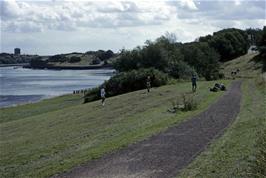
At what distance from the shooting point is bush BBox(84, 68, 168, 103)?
68.2 m

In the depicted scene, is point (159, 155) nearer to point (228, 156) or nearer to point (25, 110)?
point (228, 156)

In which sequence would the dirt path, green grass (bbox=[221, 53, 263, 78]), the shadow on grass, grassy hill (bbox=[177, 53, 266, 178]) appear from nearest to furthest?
1. grassy hill (bbox=[177, 53, 266, 178])
2. the dirt path
3. green grass (bbox=[221, 53, 263, 78])
4. the shadow on grass

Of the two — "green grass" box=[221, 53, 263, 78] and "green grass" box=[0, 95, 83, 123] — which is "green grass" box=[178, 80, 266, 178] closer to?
"green grass" box=[0, 95, 83, 123]

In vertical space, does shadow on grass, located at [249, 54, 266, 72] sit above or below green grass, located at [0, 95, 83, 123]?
above

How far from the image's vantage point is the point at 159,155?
49.2ft

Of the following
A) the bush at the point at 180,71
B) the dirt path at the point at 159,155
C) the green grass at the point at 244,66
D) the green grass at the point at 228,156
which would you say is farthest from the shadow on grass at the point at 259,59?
the green grass at the point at 228,156

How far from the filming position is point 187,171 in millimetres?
12406

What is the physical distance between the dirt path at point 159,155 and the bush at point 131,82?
152ft

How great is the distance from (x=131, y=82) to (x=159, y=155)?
5453 cm

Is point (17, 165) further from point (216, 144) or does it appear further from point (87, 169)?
point (216, 144)

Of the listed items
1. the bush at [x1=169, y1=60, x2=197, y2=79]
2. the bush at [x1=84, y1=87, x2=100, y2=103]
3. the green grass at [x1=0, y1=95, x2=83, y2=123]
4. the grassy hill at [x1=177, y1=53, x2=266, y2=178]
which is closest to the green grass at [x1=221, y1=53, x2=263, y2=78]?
the bush at [x1=169, y1=60, x2=197, y2=79]

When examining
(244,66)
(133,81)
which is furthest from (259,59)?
→ (133,81)

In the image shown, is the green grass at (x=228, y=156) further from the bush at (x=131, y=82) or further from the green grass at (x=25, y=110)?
the bush at (x=131, y=82)

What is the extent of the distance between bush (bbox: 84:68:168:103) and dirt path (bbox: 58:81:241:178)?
152 ft
